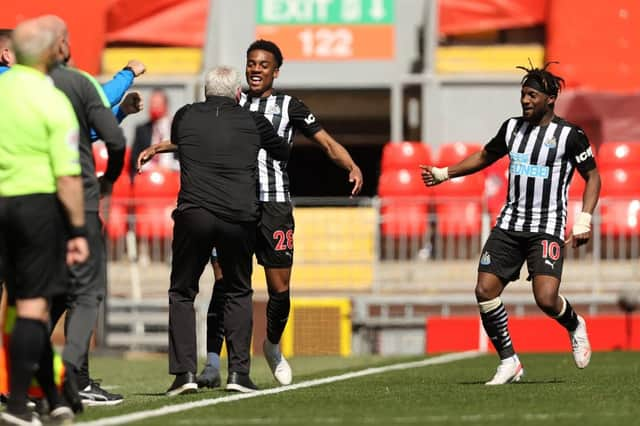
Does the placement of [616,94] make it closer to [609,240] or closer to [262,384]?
[609,240]

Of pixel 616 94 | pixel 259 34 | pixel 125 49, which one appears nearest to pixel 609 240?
pixel 616 94

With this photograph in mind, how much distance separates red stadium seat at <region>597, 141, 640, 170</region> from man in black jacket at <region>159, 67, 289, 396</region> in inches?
388

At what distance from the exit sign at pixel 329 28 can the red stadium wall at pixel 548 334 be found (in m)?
6.11

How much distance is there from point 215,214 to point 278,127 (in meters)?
1.16

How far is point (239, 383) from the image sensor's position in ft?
31.3

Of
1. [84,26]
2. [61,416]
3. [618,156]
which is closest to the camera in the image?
[61,416]

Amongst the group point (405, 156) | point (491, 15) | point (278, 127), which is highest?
point (491, 15)

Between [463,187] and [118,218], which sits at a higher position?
[463,187]

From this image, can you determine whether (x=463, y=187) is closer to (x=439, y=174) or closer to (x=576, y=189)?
(x=576, y=189)

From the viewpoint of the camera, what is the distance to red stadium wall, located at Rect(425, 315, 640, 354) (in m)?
16.7

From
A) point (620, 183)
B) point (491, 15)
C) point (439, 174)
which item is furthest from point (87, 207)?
point (491, 15)

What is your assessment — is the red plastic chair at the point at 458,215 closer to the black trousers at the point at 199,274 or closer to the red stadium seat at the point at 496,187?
the red stadium seat at the point at 496,187

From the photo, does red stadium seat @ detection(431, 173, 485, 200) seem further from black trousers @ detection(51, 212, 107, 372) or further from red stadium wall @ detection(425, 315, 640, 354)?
black trousers @ detection(51, 212, 107, 372)

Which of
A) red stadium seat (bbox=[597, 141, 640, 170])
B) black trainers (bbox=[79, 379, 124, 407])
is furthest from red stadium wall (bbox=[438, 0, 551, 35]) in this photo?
black trainers (bbox=[79, 379, 124, 407])
